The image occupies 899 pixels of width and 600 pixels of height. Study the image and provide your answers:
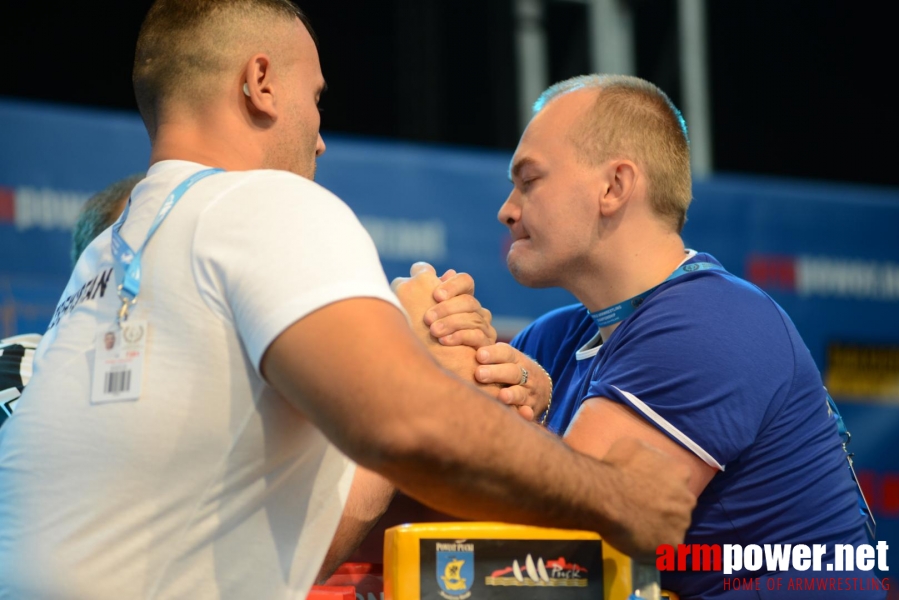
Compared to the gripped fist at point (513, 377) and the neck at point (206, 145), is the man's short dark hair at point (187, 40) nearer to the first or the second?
the neck at point (206, 145)

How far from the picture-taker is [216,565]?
1106 millimetres

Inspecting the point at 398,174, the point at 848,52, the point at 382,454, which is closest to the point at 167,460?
the point at 382,454

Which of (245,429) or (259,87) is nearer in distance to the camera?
(245,429)

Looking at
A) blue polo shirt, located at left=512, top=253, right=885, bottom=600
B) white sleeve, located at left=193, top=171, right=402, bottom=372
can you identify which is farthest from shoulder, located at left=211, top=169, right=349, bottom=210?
blue polo shirt, located at left=512, top=253, right=885, bottom=600

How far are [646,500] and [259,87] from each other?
0.76m

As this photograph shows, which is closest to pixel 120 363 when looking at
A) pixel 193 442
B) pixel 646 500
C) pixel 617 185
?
pixel 193 442

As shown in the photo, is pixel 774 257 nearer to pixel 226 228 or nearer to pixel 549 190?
pixel 549 190

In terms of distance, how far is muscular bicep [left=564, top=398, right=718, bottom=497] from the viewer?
158cm

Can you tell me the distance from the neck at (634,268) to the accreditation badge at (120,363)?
3.70 ft

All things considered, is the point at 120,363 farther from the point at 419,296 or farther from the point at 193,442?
the point at 419,296

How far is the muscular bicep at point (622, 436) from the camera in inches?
62.2

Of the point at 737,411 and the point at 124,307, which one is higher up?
the point at 124,307

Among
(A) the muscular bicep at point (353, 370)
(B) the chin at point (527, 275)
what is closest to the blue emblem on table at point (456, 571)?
(A) the muscular bicep at point (353, 370)

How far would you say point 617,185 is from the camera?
6.87ft
